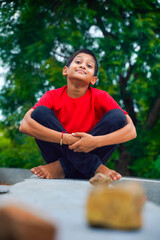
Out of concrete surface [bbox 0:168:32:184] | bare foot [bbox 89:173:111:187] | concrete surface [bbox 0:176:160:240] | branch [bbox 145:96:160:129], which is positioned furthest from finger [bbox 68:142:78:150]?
branch [bbox 145:96:160:129]

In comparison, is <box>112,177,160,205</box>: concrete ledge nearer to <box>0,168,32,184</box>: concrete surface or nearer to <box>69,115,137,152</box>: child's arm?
<box>69,115,137,152</box>: child's arm

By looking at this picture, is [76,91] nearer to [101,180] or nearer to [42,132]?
[42,132]

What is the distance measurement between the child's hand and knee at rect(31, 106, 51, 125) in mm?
329

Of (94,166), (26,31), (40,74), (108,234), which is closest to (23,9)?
(26,31)

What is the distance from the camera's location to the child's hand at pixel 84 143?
2.59 metres

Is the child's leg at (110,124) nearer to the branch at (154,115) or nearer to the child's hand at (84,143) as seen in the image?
the child's hand at (84,143)

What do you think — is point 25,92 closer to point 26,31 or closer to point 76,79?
point 26,31

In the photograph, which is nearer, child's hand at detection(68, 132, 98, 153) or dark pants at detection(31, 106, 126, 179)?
child's hand at detection(68, 132, 98, 153)

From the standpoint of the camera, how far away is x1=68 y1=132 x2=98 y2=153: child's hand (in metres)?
2.59

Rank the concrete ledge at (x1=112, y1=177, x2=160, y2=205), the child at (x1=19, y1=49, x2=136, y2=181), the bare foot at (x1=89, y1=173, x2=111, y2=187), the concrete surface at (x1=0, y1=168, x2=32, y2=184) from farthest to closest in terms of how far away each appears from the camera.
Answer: the concrete surface at (x1=0, y1=168, x2=32, y2=184)
the concrete ledge at (x1=112, y1=177, x2=160, y2=205)
the child at (x1=19, y1=49, x2=136, y2=181)
the bare foot at (x1=89, y1=173, x2=111, y2=187)

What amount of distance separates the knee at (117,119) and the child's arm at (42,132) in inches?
14.4

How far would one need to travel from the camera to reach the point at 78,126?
9.46 feet

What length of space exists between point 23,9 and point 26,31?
0.40 m

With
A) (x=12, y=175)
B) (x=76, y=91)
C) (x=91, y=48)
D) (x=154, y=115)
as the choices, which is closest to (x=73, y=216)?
(x=76, y=91)
